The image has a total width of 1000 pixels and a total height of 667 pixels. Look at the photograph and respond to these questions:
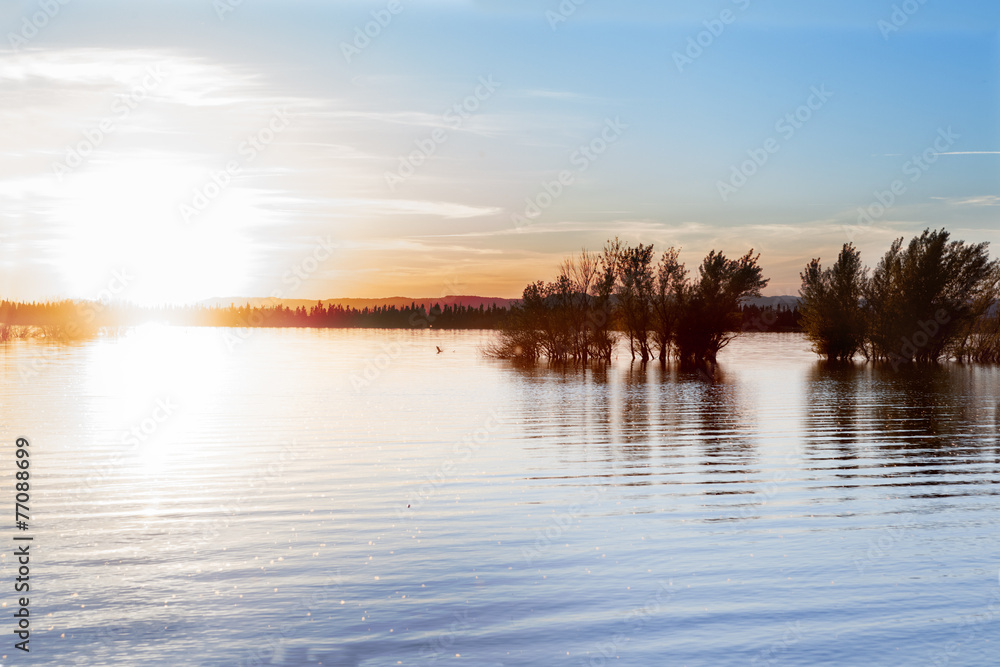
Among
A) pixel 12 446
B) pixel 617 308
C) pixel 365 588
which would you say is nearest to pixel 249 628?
pixel 365 588

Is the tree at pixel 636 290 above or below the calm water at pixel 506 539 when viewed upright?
above

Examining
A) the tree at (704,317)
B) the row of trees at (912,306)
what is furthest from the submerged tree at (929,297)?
the tree at (704,317)

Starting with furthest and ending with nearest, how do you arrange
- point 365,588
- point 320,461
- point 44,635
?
point 320,461, point 365,588, point 44,635

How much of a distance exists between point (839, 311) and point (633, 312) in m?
18.7

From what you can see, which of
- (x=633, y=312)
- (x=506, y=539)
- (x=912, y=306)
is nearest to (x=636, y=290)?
(x=633, y=312)

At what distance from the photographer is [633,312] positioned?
60844 mm

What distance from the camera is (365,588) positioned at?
9.22 metres

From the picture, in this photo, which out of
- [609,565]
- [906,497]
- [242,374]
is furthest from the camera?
[242,374]

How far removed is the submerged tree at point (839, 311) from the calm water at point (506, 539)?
42088 mm

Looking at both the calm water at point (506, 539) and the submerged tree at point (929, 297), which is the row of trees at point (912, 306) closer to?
the submerged tree at point (929, 297)

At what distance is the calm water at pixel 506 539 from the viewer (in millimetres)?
7766

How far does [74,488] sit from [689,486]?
10.7m

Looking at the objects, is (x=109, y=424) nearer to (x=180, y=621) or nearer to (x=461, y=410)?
(x=461, y=410)

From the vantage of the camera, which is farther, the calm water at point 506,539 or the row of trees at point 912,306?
the row of trees at point 912,306
